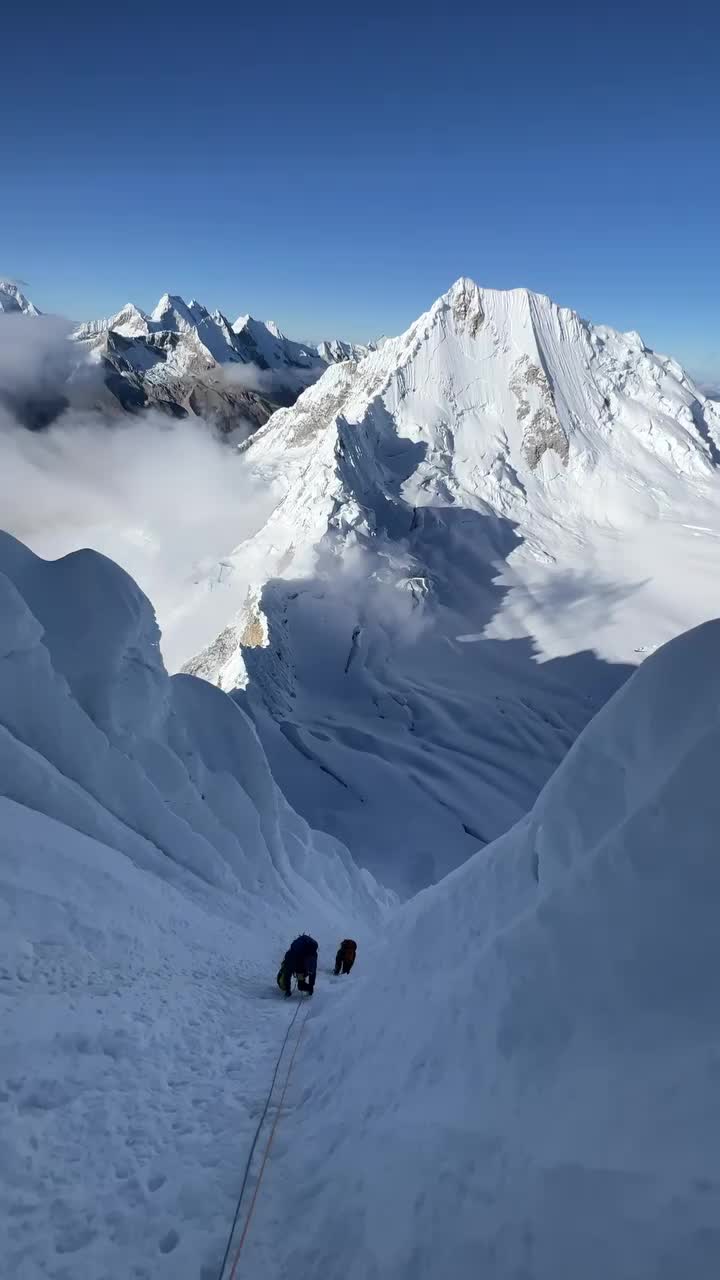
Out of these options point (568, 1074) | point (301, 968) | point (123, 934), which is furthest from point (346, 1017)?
point (568, 1074)

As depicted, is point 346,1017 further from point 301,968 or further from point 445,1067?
point 445,1067

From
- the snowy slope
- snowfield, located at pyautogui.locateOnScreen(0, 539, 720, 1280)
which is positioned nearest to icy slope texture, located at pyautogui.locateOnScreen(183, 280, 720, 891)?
the snowy slope

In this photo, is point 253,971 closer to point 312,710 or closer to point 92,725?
point 92,725

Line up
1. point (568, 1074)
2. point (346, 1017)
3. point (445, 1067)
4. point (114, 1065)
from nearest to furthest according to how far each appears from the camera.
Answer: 1. point (568, 1074)
2. point (445, 1067)
3. point (114, 1065)
4. point (346, 1017)

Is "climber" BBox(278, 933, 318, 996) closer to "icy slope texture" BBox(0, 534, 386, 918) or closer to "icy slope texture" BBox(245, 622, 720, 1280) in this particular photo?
"icy slope texture" BBox(245, 622, 720, 1280)

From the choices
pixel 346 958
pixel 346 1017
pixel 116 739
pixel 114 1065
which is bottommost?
pixel 346 958

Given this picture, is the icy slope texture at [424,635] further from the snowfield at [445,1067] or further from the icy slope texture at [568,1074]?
the icy slope texture at [568,1074]

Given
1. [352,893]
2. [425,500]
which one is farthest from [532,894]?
[425,500]
